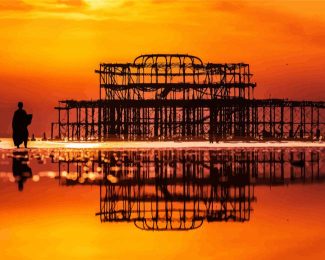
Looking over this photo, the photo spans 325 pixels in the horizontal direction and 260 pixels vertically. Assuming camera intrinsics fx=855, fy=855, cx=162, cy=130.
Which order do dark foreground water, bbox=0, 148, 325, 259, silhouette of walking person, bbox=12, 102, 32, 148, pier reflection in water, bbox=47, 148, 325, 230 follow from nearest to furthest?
dark foreground water, bbox=0, 148, 325, 259 < pier reflection in water, bbox=47, 148, 325, 230 < silhouette of walking person, bbox=12, 102, 32, 148

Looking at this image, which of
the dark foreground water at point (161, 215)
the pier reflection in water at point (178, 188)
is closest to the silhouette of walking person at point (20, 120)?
the pier reflection in water at point (178, 188)

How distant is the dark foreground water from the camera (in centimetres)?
856

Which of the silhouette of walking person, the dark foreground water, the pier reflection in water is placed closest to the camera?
the dark foreground water

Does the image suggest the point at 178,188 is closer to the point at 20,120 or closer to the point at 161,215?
the point at 161,215

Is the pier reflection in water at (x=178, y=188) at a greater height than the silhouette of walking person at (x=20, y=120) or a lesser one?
lesser

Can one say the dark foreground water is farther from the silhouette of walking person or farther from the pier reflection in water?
the silhouette of walking person

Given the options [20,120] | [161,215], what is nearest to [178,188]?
[161,215]

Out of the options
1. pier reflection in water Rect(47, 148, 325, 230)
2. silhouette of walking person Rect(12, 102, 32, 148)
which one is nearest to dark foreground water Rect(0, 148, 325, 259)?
pier reflection in water Rect(47, 148, 325, 230)

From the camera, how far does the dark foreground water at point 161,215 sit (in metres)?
8.56

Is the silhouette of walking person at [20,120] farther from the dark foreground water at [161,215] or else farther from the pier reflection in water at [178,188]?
the dark foreground water at [161,215]

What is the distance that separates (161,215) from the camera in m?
12.1

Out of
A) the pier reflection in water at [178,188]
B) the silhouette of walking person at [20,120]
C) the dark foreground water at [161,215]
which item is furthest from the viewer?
the silhouette of walking person at [20,120]

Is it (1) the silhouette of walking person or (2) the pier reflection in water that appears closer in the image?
(2) the pier reflection in water

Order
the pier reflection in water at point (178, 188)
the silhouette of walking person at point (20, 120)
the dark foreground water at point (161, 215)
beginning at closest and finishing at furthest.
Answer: the dark foreground water at point (161, 215) < the pier reflection in water at point (178, 188) < the silhouette of walking person at point (20, 120)
